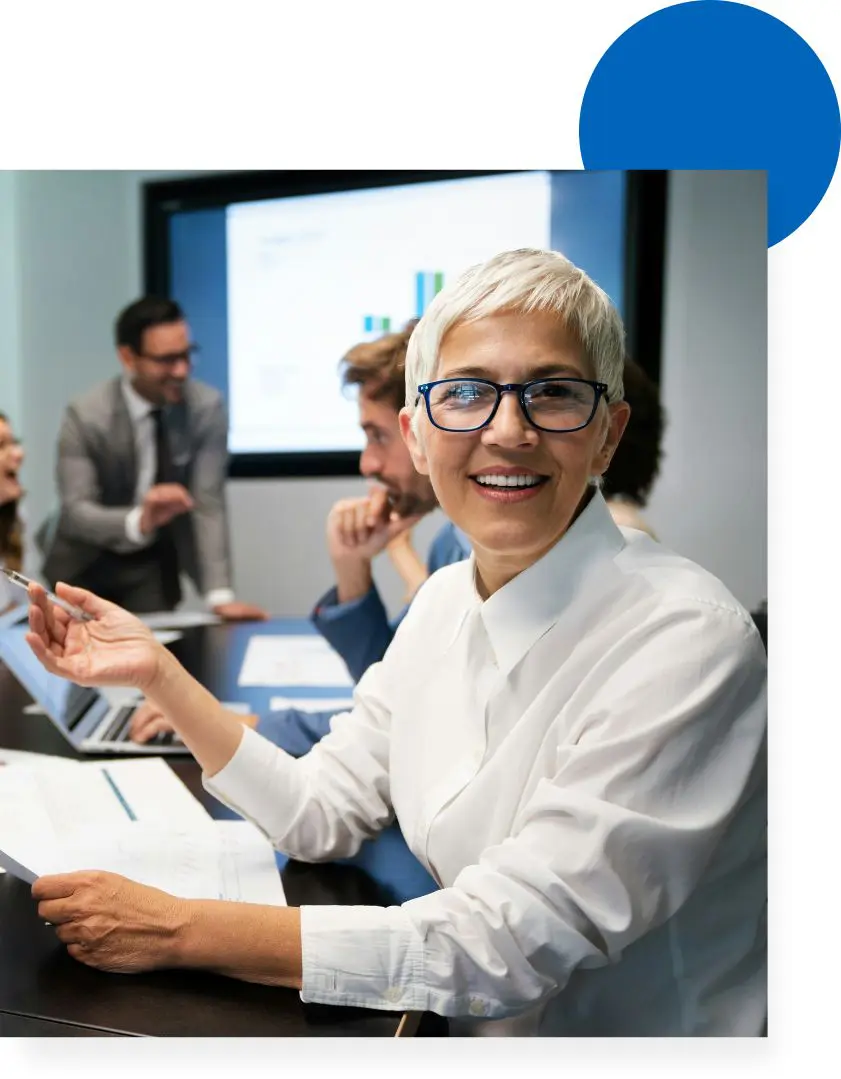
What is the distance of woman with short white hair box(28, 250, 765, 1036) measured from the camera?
0.98 m

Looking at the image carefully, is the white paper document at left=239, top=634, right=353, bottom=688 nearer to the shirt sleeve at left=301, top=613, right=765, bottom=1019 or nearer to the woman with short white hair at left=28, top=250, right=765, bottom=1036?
the woman with short white hair at left=28, top=250, right=765, bottom=1036

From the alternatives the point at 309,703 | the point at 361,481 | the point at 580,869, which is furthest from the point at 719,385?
the point at 309,703

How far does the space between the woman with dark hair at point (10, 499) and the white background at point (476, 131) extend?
0.49m

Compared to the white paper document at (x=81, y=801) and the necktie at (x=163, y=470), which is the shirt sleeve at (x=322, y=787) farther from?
the necktie at (x=163, y=470)

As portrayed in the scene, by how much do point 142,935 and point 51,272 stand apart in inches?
49.0

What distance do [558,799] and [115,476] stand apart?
3.93 ft

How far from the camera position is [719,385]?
4.36ft

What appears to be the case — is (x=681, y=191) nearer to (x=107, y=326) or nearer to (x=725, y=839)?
(x=725, y=839)

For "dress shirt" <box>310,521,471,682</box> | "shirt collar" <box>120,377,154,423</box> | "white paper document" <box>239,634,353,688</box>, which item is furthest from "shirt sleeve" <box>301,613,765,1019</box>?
"shirt collar" <box>120,377,154,423</box>

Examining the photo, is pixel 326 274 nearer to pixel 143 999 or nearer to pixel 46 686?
pixel 46 686

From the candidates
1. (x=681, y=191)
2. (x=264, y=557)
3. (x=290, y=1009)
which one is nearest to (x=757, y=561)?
(x=681, y=191)

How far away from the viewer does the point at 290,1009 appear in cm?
100

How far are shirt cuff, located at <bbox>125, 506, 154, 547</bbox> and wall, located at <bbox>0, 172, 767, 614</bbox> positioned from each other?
Answer: 0.50 feet

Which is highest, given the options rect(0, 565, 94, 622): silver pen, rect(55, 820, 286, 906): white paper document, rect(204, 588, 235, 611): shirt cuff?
rect(0, 565, 94, 622): silver pen
